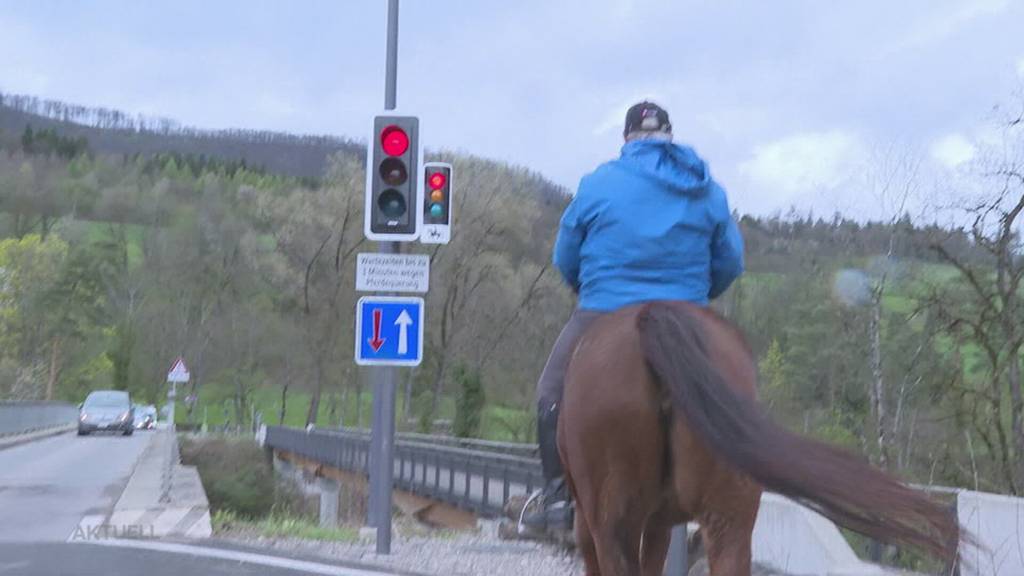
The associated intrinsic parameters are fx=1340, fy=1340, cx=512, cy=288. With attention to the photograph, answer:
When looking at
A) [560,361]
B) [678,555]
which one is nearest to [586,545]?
[560,361]

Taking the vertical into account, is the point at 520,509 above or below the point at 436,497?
above

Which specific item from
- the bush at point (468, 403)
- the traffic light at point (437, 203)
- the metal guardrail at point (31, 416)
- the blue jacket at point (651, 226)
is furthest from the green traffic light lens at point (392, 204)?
the metal guardrail at point (31, 416)

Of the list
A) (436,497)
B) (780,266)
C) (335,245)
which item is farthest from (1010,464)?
(335,245)

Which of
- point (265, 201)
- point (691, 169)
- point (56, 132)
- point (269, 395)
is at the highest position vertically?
point (56, 132)

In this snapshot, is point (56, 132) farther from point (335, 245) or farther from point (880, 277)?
point (880, 277)

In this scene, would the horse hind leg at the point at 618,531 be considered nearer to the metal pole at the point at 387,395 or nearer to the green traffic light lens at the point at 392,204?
the green traffic light lens at the point at 392,204

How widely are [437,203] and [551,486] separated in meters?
6.88

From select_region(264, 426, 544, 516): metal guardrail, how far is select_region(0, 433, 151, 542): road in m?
5.14

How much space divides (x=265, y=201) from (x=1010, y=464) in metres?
33.9

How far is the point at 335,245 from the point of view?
159 ft

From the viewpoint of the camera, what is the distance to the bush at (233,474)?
29.4 m

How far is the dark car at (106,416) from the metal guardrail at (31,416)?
2371 millimetres

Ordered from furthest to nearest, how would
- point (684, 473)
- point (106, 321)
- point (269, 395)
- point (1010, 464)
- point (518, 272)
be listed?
point (106, 321) → point (269, 395) → point (518, 272) → point (1010, 464) → point (684, 473)

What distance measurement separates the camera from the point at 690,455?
13.0ft
